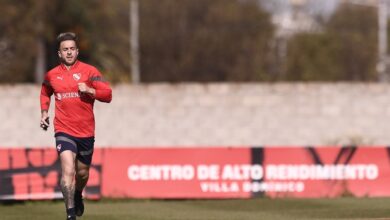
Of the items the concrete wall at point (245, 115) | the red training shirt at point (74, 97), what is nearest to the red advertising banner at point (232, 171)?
the red training shirt at point (74, 97)

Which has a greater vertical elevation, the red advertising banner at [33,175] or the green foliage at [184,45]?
the green foliage at [184,45]

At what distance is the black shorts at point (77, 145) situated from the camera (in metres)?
13.4

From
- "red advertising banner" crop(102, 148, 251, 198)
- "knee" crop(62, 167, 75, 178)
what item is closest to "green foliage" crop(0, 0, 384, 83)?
"red advertising banner" crop(102, 148, 251, 198)

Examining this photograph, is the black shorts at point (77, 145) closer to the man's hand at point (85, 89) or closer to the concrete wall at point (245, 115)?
the man's hand at point (85, 89)

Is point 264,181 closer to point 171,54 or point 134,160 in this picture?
point 134,160

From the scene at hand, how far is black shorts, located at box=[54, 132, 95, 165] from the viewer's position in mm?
13414

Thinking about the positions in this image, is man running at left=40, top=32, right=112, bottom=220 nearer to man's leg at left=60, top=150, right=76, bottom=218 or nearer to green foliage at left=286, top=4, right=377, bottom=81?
man's leg at left=60, top=150, right=76, bottom=218

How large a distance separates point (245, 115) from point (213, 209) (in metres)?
9.80

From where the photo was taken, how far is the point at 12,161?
19328 mm

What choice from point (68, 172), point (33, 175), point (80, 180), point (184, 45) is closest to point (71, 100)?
point (68, 172)

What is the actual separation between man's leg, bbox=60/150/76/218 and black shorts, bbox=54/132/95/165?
2.9 inches

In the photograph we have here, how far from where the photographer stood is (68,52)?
13.4 metres

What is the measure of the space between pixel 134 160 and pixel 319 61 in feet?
132

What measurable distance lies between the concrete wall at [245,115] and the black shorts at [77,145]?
504 inches
